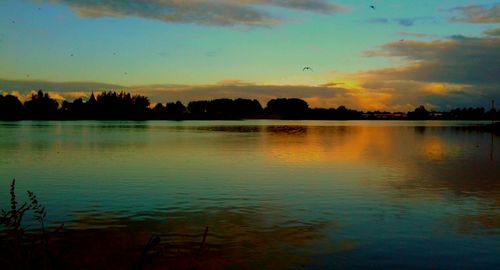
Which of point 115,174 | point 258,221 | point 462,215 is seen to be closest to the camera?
point 258,221

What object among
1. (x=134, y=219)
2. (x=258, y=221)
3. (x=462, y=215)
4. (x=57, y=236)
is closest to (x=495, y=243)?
(x=462, y=215)

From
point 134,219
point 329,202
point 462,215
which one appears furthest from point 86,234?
point 462,215

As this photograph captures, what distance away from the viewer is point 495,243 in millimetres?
17406

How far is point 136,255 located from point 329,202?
12.6 metres

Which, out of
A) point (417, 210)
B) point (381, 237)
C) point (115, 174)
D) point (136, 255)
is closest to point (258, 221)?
point (381, 237)

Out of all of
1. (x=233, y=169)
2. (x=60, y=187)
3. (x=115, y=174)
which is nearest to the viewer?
(x=60, y=187)

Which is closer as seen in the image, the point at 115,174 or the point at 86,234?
the point at 86,234

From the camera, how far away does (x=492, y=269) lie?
575 inches

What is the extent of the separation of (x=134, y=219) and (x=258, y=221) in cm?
514

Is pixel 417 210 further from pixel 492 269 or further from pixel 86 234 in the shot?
pixel 86 234

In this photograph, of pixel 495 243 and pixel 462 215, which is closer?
pixel 495 243

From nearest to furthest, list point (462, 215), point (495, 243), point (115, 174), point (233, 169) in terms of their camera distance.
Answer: point (495, 243) < point (462, 215) < point (115, 174) < point (233, 169)

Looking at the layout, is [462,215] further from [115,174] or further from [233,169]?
[115,174]

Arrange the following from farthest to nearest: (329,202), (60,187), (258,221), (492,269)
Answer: (60,187)
(329,202)
(258,221)
(492,269)
